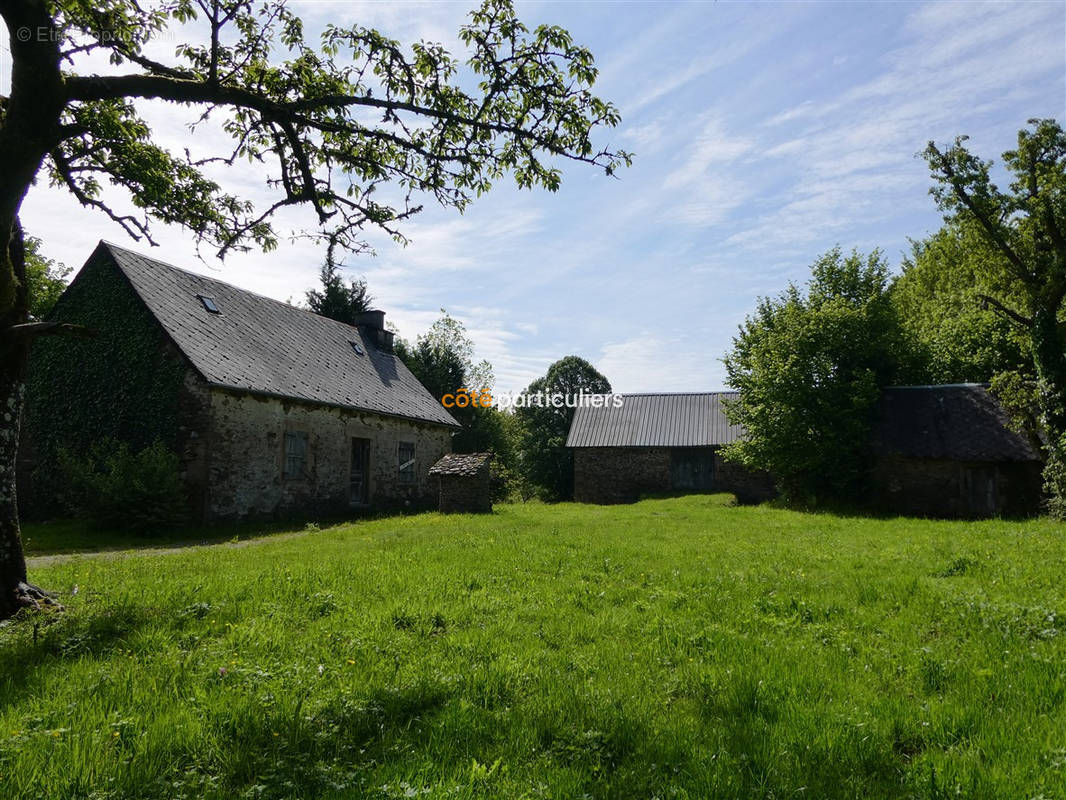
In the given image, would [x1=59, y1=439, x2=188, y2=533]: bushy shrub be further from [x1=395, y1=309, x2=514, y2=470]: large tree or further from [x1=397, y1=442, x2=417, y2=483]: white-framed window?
[x1=395, y1=309, x2=514, y2=470]: large tree

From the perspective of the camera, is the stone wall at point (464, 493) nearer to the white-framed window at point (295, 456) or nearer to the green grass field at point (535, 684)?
the white-framed window at point (295, 456)

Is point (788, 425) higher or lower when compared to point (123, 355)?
lower

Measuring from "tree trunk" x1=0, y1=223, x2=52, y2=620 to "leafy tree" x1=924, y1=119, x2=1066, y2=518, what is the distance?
22.9 metres

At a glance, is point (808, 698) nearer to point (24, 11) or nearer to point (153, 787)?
point (153, 787)

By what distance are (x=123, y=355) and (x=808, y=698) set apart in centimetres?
1747

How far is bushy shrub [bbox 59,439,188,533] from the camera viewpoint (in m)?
13.3

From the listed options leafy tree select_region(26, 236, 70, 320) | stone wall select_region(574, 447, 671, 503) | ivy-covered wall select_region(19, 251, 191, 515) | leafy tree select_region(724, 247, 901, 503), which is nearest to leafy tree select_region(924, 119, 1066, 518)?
leafy tree select_region(724, 247, 901, 503)

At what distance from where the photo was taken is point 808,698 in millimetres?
4207

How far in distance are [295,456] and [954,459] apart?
2194 cm

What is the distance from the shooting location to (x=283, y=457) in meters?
16.9

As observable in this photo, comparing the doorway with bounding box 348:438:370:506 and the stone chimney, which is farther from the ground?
the stone chimney

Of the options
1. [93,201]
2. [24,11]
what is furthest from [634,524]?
[24,11]

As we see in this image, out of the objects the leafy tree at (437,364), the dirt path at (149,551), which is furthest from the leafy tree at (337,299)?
the dirt path at (149,551)

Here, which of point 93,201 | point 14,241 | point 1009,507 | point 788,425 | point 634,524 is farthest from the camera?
point 788,425
